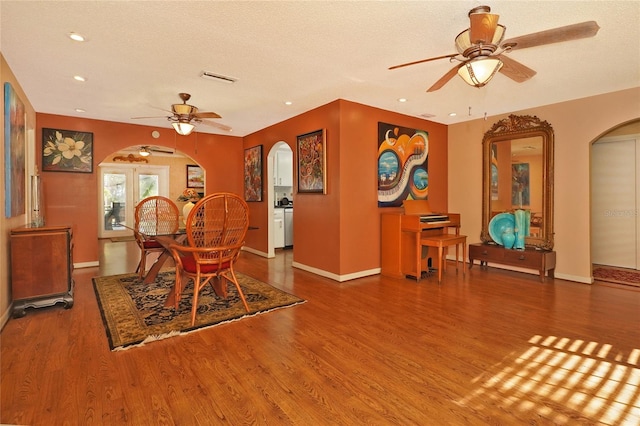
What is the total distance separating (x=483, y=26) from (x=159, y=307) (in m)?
3.58

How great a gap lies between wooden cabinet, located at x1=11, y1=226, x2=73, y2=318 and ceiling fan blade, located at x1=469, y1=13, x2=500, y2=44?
157 inches

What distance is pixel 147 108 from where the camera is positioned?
15.7 ft

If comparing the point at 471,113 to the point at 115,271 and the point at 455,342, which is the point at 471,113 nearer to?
the point at 455,342

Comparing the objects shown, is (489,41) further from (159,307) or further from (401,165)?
(159,307)

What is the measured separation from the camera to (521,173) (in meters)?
4.95

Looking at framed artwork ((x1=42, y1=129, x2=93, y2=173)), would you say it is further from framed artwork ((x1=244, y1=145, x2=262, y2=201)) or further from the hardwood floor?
the hardwood floor

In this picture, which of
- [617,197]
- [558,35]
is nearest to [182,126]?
[558,35]

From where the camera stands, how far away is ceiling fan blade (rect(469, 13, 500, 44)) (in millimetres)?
2048

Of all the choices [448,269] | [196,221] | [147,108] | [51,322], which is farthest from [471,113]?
[51,322]

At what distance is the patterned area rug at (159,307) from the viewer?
2668 millimetres

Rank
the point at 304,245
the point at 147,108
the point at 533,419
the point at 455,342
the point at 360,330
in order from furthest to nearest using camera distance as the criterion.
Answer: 1. the point at 304,245
2. the point at 147,108
3. the point at 360,330
4. the point at 455,342
5. the point at 533,419

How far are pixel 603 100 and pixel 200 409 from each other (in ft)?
17.9

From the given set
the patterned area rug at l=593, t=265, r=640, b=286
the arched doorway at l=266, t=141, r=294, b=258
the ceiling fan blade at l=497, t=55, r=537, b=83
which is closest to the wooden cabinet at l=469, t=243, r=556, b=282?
the patterned area rug at l=593, t=265, r=640, b=286

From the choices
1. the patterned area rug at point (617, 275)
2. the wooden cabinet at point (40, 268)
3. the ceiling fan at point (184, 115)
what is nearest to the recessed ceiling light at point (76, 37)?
the ceiling fan at point (184, 115)
